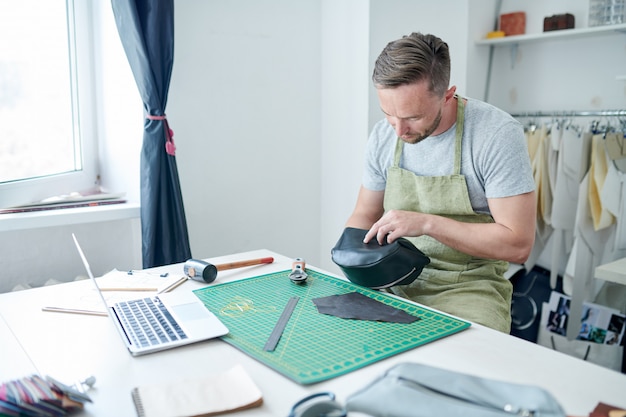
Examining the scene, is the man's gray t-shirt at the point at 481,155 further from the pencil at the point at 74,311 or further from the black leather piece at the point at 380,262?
the pencil at the point at 74,311

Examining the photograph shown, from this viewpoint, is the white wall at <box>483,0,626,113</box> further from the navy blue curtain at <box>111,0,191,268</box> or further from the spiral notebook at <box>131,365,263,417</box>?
the spiral notebook at <box>131,365,263,417</box>

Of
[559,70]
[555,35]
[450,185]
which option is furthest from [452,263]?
[559,70]

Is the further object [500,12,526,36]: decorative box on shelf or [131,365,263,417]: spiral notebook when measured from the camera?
[500,12,526,36]: decorative box on shelf

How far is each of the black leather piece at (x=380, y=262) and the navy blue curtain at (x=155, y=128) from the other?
38.1 inches

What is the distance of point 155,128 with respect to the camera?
2.32m

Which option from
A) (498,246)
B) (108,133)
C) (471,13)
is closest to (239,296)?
(498,246)

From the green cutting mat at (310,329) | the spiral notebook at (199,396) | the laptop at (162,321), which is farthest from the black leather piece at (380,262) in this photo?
the spiral notebook at (199,396)

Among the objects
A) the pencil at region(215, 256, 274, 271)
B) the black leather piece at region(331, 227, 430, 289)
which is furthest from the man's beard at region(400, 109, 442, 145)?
the pencil at region(215, 256, 274, 271)

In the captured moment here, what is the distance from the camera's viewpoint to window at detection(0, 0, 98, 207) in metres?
2.25

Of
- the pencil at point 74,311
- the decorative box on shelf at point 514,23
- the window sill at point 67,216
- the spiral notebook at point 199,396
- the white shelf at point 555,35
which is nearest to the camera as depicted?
the spiral notebook at point 199,396

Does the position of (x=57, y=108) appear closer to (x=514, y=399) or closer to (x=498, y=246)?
(x=498, y=246)

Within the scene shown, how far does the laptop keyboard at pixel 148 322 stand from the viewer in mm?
1280

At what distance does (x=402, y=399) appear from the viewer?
2.91 ft

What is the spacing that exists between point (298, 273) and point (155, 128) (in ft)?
3.25
